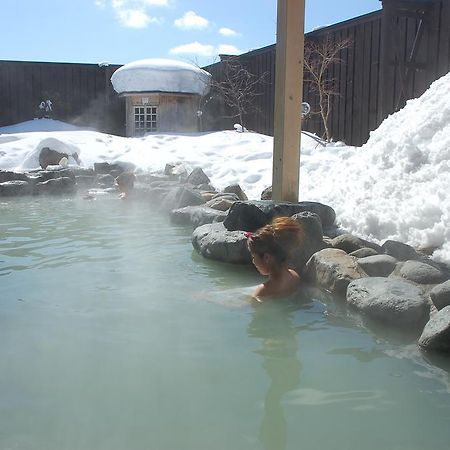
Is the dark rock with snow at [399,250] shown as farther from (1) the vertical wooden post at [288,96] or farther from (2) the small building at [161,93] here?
(2) the small building at [161,93]

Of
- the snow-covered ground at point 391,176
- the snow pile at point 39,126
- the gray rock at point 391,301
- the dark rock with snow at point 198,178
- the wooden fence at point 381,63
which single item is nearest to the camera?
the gray rock at point 391,301

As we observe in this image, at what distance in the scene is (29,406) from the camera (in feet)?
6.54

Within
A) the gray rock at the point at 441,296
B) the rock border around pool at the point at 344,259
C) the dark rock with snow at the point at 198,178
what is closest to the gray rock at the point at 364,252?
the rock border around pool at the point at 344,259

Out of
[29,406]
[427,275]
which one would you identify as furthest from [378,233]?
[29,406]

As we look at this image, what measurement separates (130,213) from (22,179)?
3.38 metres

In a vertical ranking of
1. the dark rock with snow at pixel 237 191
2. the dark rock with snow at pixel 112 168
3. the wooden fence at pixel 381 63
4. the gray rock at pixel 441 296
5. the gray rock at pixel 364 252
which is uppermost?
the wooden fence at pixel 381 63

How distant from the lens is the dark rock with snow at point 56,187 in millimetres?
9480

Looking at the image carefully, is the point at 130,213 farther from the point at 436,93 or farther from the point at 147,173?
the point at 436,93

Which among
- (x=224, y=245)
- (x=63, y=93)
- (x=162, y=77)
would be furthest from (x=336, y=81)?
(x=63, y=93)

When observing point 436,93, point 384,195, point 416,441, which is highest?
point 436,93

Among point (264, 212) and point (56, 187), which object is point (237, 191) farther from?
point (56, 187)

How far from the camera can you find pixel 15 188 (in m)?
9.36

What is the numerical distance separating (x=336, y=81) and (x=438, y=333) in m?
9.08

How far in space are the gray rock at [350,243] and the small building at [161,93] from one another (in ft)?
36.5
